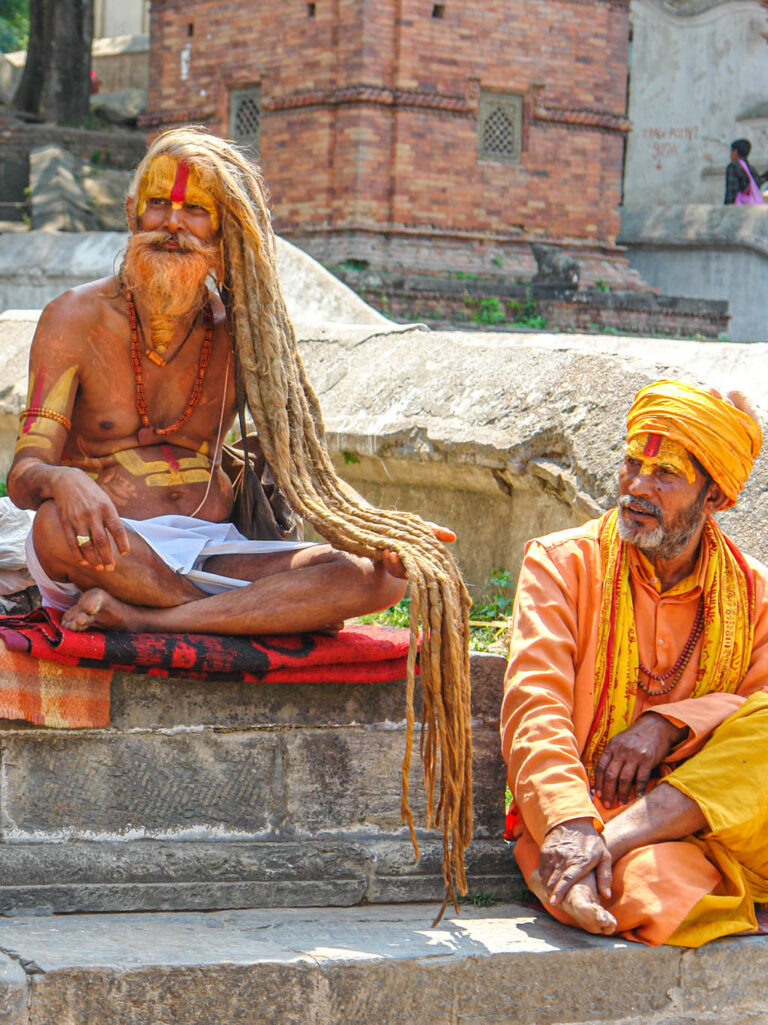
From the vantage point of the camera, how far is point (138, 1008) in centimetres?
275

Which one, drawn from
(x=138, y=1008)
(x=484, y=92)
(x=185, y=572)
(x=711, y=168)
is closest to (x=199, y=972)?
(x=138, y=1008)

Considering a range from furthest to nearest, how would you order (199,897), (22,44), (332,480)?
(22,44)
(332,480)
(199,897)

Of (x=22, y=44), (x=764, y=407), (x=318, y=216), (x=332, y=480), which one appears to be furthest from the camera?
(x=22, y=44)

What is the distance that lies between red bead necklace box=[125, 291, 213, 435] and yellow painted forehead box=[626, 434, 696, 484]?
113 centimetres

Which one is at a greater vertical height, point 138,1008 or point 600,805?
point 600,805

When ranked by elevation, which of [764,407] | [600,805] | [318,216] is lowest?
[600,805]

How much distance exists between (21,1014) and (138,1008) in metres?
0.23

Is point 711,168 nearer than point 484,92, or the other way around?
point 484,92

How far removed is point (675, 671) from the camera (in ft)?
Answer: 11.1

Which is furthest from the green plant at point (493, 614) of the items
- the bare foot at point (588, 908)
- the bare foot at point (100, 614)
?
the bare foot at point (100, 614)

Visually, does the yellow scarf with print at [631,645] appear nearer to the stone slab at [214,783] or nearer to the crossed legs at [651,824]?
the crossed legs at [651,824]

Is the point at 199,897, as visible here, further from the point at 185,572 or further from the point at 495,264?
the point at 495,264

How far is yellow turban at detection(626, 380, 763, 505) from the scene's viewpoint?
3.33 meters

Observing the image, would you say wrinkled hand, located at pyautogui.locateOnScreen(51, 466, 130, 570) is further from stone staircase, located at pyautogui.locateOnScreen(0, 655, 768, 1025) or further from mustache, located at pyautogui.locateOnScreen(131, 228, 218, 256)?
mustache, located at pyautogui.locateOnScreen(131, 228, 218, 256)
